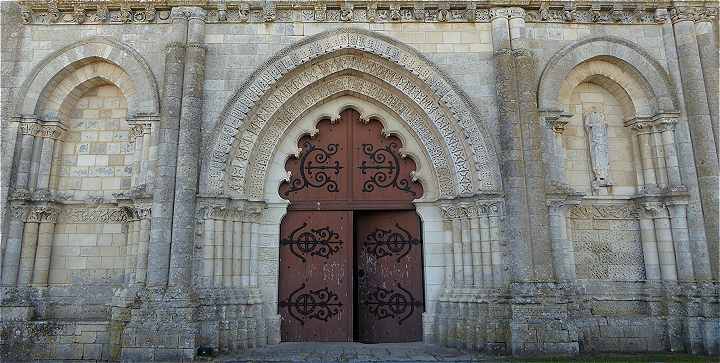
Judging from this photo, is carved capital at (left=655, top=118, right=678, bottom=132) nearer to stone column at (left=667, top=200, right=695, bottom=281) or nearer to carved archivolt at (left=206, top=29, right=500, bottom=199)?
stone column at (left=667, top=200, right=695, bottom=281)

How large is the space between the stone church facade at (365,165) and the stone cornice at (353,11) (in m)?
0.04

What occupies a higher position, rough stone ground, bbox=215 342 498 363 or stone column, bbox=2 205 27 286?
stone column, bbox=2 205 27 286

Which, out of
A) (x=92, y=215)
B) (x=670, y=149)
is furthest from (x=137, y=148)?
(x=670, y=149)

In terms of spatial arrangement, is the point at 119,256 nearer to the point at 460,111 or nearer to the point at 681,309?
the point at 460,111

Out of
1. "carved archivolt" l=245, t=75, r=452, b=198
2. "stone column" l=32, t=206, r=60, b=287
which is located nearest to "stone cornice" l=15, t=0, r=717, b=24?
"carved archivolt" l=245, t=75, r=452, b=198

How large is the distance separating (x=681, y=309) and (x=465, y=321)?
138 inches

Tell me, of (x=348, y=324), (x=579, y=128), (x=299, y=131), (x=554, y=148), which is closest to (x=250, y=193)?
(x=299, y=131)

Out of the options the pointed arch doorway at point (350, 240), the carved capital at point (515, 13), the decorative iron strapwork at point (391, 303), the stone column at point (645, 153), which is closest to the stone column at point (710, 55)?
the stone column at point (645, 153)

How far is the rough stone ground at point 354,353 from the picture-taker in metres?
7.27

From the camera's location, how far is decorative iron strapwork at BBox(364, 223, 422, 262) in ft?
29.8

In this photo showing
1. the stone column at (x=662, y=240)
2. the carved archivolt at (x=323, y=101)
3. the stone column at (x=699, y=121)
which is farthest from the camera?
the carved archivolt at (x=323, y=101)

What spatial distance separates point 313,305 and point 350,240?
1.30 meters

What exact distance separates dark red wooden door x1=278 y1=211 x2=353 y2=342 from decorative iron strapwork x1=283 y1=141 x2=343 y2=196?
1.58 feet

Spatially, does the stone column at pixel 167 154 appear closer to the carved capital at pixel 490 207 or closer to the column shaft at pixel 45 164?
the column shaft at pixel 45 164
